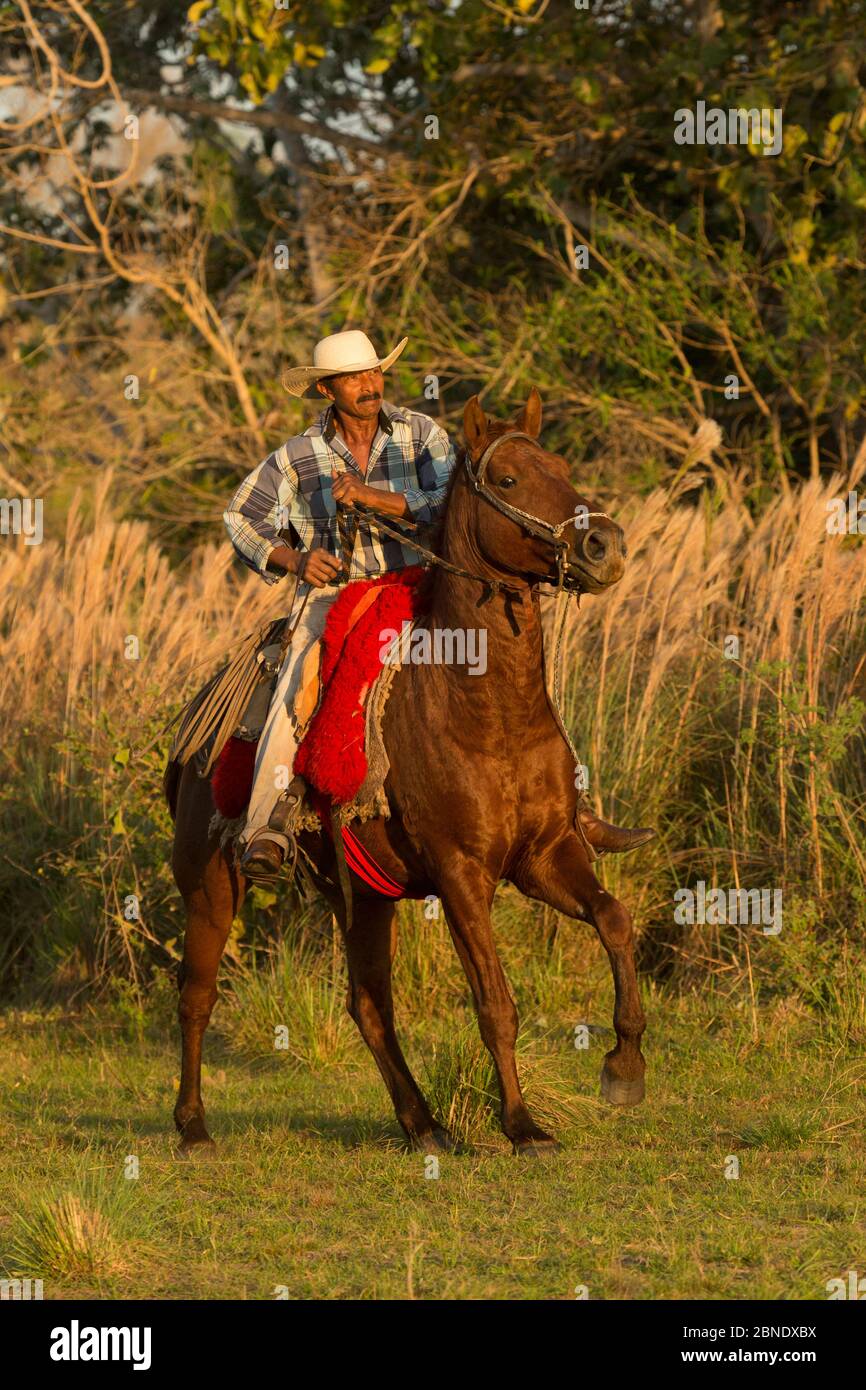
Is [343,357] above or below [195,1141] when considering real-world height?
above

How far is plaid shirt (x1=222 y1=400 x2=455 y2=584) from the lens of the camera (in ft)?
22.5

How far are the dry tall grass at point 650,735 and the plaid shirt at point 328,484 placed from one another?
213cm

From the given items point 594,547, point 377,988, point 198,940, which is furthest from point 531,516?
point 198,940

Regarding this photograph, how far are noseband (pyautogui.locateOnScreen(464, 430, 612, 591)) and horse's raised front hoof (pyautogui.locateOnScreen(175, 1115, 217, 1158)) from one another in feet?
8.31

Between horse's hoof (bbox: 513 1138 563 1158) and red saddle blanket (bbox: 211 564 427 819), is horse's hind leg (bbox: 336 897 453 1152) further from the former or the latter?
red saddle blanket (bbox: 211 564 427 819)

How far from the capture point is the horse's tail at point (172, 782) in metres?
7.55

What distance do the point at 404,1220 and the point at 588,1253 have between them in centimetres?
68

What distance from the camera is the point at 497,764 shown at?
6.18 metres

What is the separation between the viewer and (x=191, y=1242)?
5.54 metres

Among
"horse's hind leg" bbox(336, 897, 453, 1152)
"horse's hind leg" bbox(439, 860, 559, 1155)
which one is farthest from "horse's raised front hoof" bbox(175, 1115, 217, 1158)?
"horse's hind leg" bbox(439, 860, 559, 1155)

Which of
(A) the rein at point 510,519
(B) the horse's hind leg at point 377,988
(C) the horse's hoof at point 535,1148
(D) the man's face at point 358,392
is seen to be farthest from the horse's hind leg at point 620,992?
(D) the man's face at point 358,392

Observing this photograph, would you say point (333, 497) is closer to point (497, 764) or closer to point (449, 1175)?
point (497, 764)

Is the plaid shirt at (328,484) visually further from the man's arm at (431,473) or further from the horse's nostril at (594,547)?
the horse's nostril at (594,547)

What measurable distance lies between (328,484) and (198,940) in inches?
72.5
